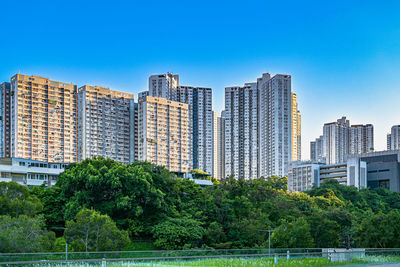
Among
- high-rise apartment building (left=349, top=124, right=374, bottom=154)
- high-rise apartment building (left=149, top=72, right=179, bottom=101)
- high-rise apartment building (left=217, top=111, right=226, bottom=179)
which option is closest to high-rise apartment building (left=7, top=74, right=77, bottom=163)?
high-rise apartment building (left=149, top=72, right=179, bottom=101)

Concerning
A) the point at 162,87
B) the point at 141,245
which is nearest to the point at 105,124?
the point at 162,87

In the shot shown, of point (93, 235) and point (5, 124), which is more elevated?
point (5, 124)

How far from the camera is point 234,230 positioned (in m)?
35.9

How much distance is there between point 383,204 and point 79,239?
124 feet

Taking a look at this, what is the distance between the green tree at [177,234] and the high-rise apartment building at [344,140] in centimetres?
7569

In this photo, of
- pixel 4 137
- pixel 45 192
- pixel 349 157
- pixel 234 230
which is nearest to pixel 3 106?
pixel 4 137

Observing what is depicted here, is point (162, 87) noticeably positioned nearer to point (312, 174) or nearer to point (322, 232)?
point (312, 174)

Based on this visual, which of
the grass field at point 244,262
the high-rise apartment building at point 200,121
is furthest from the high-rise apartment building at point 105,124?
the grass field at point 244,262

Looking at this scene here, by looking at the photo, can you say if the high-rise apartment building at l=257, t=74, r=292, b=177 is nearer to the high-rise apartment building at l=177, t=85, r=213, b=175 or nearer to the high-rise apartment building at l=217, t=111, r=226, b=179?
the high-rise apartment building at l=177, t=85, r=213, b=175

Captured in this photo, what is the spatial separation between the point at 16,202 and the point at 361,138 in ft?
289

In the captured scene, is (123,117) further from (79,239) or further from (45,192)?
(79,239)

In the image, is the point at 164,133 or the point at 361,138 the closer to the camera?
the point at 164,133

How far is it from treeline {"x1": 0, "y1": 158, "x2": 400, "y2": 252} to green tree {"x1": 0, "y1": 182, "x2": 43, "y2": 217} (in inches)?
2.0

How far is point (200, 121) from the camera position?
88938 millimetres
